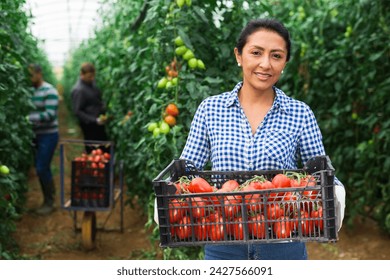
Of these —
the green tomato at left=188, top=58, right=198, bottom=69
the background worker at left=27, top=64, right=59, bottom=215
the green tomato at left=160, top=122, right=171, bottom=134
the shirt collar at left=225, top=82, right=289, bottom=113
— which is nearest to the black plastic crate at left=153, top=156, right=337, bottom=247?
the shirt collar at left=225, top=82, right=289, bottom=113

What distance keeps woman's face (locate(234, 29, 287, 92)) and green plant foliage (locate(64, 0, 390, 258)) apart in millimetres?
1157

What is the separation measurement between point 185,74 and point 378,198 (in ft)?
6.91

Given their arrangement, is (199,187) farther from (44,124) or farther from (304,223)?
(44,124)

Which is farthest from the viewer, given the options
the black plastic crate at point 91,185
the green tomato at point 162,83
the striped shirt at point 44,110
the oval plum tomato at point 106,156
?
the striped shirt at point 44,110

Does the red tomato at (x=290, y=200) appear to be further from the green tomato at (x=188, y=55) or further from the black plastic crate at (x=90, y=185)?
the black plastic crate at (x=90, y=185)

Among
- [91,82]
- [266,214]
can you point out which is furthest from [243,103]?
[91,82]

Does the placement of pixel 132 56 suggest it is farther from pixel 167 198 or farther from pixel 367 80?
pixel 167 198

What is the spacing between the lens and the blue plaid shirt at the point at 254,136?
A: 198cm

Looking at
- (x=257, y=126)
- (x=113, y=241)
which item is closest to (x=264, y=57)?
(x=257, y=126)

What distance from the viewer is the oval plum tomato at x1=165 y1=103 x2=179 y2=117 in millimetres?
3154

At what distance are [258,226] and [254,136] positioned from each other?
392 millimetres

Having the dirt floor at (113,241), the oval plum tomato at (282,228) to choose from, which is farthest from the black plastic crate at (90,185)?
the oval plum tomato at (282,228)

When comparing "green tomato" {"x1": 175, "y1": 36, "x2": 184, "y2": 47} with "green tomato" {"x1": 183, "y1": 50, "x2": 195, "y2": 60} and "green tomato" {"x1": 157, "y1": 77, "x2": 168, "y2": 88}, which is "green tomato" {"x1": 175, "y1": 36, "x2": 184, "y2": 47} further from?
"green tomato" {"x1": 157, "y1": 77, "x2": 168, "y2": 88}

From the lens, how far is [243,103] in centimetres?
205
